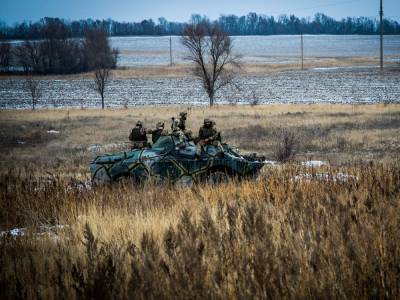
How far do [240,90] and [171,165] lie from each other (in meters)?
42.7

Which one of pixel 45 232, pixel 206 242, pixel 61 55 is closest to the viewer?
pixel 206 242

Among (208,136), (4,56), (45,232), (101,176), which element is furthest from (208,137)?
(4,56)

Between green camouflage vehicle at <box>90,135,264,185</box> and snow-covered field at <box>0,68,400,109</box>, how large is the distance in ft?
104

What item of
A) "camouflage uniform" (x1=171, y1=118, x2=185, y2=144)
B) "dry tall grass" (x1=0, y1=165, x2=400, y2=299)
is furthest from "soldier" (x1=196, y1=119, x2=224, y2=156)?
"dry tall grass" (x1=0, y1=165, x2=400, y2=299)

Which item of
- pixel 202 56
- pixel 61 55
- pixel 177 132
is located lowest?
pixel 177 132

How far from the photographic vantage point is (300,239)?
171 inches

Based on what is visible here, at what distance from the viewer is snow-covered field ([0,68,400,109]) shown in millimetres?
46000

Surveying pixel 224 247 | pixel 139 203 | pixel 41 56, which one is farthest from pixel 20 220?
pixel 41 56

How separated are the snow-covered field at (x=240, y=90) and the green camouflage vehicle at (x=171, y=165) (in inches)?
1246

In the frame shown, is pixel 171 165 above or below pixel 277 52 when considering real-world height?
below

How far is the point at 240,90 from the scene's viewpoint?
51938 millimetres

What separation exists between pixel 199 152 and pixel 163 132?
105 centimetres

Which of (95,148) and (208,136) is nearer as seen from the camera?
(208,136)

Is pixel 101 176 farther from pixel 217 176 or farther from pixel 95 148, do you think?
pixel 95 148
